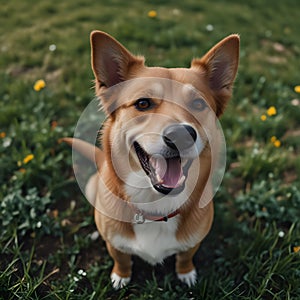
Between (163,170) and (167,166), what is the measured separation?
34mm

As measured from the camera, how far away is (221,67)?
7.23 feet

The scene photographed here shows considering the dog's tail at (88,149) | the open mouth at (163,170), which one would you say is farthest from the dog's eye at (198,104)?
the dog's tail at (88,149)

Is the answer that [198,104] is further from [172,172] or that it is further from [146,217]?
[146,217]

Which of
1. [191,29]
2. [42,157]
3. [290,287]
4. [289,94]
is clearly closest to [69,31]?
[191,29]

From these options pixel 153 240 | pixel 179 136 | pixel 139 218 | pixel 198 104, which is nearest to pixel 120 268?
pixel 153 240

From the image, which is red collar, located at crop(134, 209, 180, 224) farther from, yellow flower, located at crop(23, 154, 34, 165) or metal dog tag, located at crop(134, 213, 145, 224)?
yellow flower, located at crop(23, 154, 34, 165)

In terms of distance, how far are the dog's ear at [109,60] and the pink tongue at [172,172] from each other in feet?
2.07

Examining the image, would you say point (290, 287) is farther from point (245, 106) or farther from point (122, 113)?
point (245, 106)

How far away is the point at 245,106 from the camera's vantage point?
3936 millimetres

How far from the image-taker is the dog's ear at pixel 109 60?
201 cm

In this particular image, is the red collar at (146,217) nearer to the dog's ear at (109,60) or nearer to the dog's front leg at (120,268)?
the dog's front leg at (120,268)

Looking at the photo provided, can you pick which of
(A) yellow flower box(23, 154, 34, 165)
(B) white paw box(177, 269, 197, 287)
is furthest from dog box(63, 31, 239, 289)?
(A) yellow flower box(23, 154, 34, 165)

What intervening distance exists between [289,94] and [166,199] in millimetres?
2593

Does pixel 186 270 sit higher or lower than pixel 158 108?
lower
